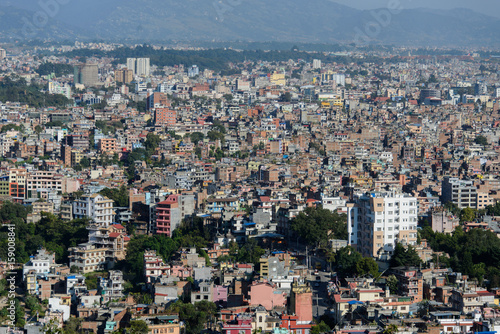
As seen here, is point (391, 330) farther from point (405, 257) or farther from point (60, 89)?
point (60, 89)

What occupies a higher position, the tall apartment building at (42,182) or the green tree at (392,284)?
the tall apartment building at (42,182)

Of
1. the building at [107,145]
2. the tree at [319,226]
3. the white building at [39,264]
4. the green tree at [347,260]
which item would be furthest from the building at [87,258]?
the building at [107,145]

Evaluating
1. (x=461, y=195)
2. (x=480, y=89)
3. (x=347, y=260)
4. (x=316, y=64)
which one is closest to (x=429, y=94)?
(x=480, y=89)

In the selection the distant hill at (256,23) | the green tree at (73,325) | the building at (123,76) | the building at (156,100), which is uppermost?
the distant hill at (256,23)

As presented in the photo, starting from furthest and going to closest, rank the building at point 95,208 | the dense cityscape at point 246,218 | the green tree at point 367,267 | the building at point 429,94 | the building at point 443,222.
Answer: the building at point 429,94 → the building at point 95,208 → the building at point 443,222 → the green tree at point 367,267 → the dense cityscape at point 246,218

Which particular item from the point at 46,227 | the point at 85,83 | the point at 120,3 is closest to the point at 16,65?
the point at 85,83

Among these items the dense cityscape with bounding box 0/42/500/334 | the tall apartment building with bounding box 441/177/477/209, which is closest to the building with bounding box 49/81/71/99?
the dense cityscape with bounding box 0/42/500/334

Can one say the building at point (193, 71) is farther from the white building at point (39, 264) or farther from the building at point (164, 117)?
the white building at point (39, 264)
